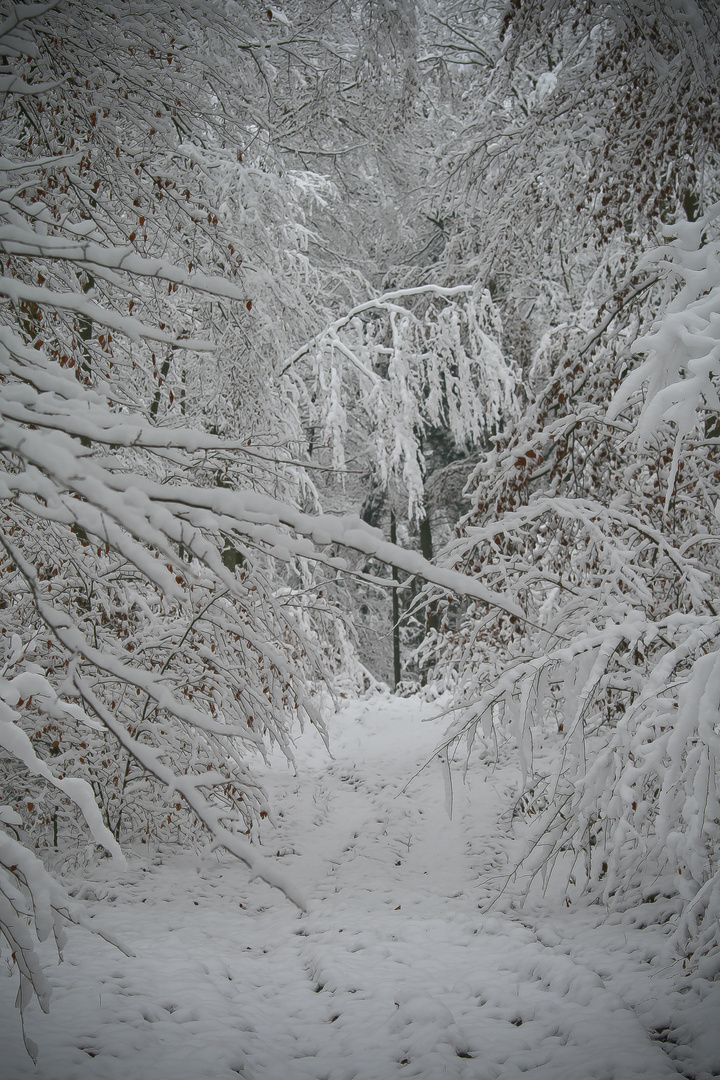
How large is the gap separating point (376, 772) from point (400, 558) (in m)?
7.54

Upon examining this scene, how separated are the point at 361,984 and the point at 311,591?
94.2 inches

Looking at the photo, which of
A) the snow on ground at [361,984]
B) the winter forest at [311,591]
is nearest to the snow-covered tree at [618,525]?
the winter forest at [311,591]

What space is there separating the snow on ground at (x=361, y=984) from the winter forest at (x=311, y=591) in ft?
0.08

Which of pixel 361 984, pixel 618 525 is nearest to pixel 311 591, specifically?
pixel 618 525

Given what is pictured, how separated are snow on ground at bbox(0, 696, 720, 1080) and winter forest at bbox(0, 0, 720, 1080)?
2 centimetres

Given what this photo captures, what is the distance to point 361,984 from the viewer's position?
3.68 m

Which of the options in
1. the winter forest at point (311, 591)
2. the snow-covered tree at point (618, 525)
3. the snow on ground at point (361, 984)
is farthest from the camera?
the snow on ground at point (361, 984)

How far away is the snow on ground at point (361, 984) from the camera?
2795 mm

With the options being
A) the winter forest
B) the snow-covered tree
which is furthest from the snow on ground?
the snow-covered tree

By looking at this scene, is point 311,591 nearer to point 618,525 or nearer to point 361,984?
point 618,525

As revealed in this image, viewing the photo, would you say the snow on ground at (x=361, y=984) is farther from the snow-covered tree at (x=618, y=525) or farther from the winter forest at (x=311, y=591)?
the snow-covered tree at (x=618, y=525)

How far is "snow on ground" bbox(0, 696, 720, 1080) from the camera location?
2.79m

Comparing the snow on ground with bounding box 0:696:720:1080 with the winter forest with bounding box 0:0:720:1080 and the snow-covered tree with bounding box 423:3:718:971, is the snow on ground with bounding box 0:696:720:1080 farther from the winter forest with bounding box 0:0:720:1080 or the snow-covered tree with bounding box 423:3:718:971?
the snow-covered tree with bounding box 423:3:718:971

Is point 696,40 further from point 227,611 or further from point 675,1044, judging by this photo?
point 675,1044
